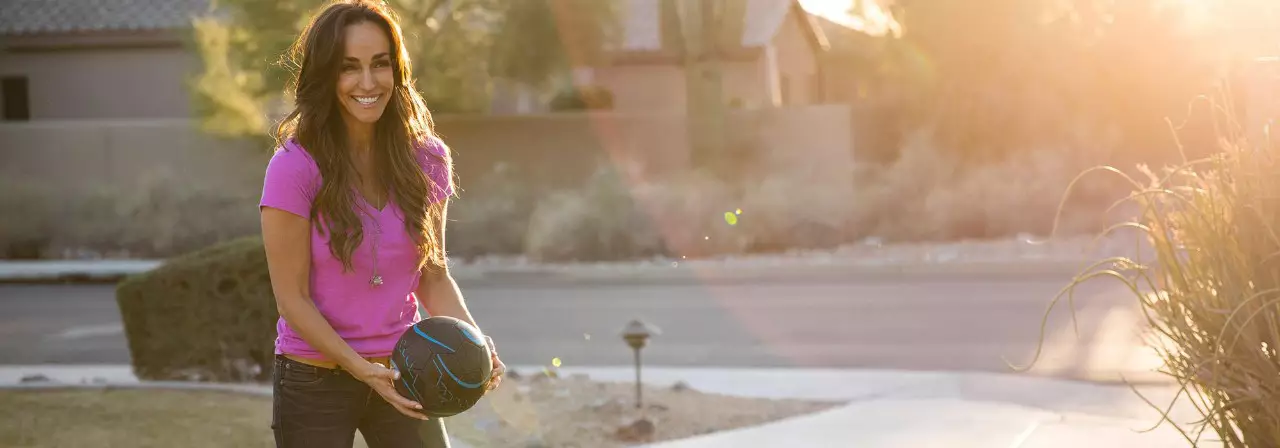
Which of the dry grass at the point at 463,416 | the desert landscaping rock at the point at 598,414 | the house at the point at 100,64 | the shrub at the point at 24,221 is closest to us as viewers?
the dry grass at the point at 463,416

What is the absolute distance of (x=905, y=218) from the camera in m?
21.0

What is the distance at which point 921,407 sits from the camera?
8273 mm

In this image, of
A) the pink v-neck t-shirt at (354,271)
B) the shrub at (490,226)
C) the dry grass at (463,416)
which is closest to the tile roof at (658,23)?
the shrub at (490,226)

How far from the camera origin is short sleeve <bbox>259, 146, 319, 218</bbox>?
3.39 m

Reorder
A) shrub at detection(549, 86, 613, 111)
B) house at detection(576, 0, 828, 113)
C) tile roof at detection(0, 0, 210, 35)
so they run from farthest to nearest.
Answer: house at detection(576, 0, 828, 113)
tile roof at detection(0, 0, 210, 35)
shrub at detection(549, 86, 613, 111)

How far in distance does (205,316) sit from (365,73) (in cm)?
576

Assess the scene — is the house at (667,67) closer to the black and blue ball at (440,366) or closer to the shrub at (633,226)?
the shrub at (633,226)

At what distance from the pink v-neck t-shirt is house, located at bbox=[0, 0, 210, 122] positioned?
28.4 meters

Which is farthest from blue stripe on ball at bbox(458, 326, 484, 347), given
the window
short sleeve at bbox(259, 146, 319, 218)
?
the window

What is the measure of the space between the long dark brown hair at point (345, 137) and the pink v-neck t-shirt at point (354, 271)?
25 mm

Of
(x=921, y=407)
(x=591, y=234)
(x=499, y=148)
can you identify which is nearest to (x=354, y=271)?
(x=921, y=407)

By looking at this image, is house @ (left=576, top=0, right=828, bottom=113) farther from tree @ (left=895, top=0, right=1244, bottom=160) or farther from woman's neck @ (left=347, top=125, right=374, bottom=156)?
woman's neck @ (left=347, top=125, right=374, bottom=156)

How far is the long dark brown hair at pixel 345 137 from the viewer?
134 inches

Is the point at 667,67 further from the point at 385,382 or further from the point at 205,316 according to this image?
the point at 385,382
